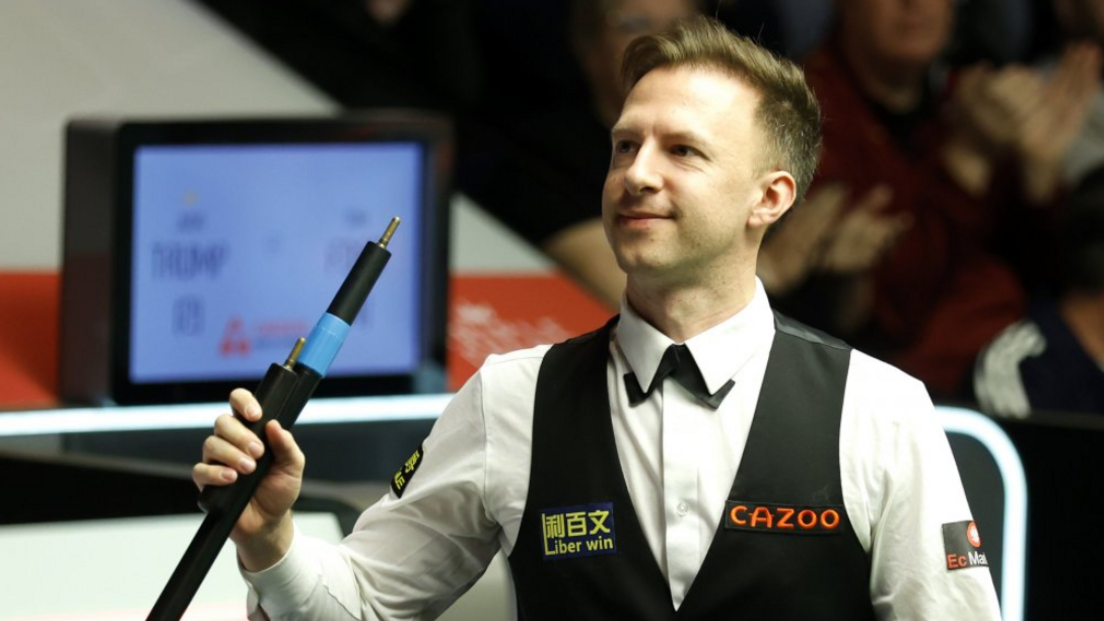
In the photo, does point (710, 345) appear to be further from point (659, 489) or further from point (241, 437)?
point (241, 437)

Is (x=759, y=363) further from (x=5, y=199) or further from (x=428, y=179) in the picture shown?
(x=5, y=199)

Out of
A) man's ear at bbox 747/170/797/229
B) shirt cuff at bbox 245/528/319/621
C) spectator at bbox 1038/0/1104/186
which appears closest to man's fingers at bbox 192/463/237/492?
shirt cuff at bbox 245/528/319/621

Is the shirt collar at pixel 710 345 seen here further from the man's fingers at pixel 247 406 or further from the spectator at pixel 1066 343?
the spectator at pixel 1066 343

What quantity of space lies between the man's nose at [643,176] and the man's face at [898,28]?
260 centimetres

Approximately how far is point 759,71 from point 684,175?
5.4 inches

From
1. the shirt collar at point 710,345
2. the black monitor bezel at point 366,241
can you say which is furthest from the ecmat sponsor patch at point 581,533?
the black monitor bezel at point 366,241

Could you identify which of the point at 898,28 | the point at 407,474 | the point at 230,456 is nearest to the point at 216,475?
the point at 230,456

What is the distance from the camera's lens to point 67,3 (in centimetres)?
370

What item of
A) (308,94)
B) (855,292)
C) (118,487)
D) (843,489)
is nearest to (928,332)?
(855,292)

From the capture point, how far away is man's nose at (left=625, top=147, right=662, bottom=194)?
1.56 meters

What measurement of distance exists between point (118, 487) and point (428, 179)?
0.85m

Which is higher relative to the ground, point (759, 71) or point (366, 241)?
point (366, 241)

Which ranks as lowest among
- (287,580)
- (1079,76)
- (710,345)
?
(287,580)

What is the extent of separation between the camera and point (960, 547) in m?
1.56
